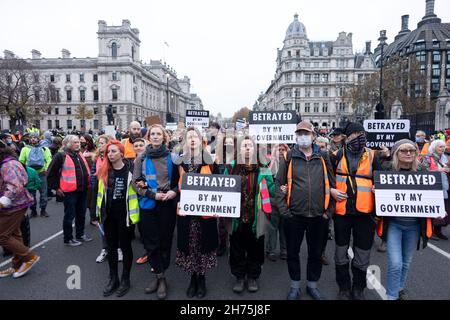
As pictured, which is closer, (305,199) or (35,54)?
(305,199)

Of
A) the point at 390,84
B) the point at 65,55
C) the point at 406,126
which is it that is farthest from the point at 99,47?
the point at 406,126

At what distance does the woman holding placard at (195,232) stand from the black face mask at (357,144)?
1.97m

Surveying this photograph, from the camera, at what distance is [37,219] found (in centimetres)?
805

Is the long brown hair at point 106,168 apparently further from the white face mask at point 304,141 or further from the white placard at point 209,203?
the white face mask at point 304,141

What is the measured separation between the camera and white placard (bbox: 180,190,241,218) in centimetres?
386

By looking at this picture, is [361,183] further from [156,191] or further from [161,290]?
[161,290]

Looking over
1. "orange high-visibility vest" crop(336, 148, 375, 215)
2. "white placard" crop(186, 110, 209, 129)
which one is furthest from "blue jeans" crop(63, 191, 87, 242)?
"orange high-visibility vest" crop(336, 148, 375, 215)

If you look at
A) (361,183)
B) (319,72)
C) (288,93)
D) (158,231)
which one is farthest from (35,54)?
(361,183)

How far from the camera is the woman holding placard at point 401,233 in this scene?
Answer: 3.58 meters

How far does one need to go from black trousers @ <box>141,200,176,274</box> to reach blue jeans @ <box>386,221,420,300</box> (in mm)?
3005

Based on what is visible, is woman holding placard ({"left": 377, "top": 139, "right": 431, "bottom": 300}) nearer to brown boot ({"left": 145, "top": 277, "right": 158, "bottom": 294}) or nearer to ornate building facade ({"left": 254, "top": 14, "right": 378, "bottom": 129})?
brown boot ({"left": 145, "top": 277, "right": 158, "bottom": 294})

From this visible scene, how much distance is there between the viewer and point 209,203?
3.90 meters

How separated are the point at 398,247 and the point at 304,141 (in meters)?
1.81

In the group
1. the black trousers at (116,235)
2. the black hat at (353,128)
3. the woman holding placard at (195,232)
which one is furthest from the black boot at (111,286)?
the black hat at (353,128)
